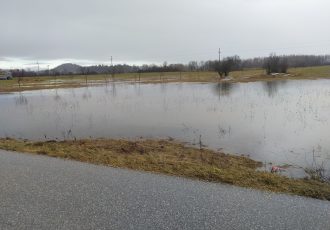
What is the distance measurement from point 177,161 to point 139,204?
3.08 meters

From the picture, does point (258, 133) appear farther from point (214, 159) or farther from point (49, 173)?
point (49, 173)

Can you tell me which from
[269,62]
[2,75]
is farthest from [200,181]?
[2,75]

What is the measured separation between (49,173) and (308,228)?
4.60 metres

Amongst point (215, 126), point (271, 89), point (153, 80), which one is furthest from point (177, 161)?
point (153, 80)

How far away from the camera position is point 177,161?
7.91 meters

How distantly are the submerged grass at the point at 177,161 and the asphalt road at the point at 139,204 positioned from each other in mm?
496

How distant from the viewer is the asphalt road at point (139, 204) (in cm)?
429

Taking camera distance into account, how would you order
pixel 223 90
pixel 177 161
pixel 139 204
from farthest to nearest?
pixel 223 90 < pixel 177 161 < pixel 139 204

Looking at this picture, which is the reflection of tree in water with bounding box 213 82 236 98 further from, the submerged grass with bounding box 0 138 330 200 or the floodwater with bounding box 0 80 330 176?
the submerged grass with bounding box 0 138 330 200

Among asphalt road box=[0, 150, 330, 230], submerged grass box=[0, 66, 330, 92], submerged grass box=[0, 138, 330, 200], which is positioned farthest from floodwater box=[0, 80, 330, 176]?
submerged grass box=[0, 66, 330, 92]

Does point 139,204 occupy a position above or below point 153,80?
below

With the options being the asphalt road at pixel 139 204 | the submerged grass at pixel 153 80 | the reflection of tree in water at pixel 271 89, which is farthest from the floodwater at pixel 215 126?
the submerged grass at pixel 153 80

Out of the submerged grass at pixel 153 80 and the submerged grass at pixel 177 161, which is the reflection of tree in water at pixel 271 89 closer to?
the submerged grass at pixel 153 80

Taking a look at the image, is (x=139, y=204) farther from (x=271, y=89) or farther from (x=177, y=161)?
(x=271, y=89)
